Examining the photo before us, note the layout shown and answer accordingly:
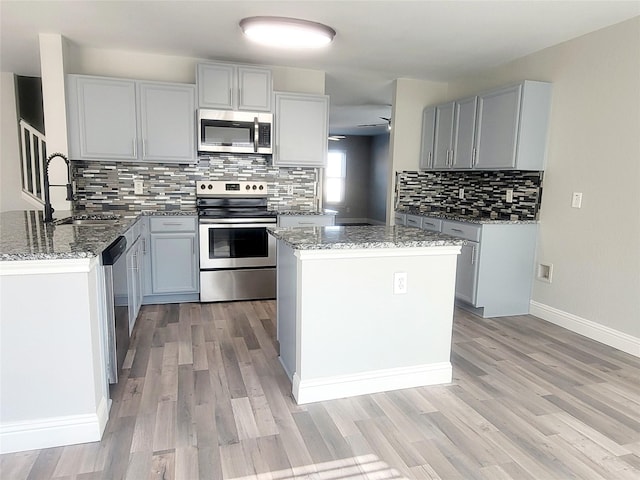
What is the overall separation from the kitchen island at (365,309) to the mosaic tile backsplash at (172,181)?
7.09 ft

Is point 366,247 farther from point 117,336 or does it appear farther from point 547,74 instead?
point 547,74

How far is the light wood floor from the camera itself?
1767 millimetres

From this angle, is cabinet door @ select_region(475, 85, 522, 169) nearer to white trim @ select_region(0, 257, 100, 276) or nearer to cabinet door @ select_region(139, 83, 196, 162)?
cabinet door @ select_region(139, 83, 196, 162)

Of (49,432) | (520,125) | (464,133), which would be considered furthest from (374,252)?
(464,133)

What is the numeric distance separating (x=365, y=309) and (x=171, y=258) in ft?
7.63

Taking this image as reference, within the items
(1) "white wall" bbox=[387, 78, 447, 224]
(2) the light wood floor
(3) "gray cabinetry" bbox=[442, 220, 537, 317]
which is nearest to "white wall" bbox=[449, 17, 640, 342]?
(3) "gray cabinetry" bbox=[442, 220, 537, 317]

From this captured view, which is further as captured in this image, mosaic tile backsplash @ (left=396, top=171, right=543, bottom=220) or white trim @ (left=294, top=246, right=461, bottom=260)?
mosaic tile backsplash @ (left=396, top=171, right=543, bottom=220)

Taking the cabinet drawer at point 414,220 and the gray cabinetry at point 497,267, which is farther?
the cabinet drawer at point 414,220

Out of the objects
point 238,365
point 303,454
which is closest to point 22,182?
point 238,365

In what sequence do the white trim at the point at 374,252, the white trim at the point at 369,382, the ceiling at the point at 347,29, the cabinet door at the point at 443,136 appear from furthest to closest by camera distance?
the cabinet door at the point at 443,136 < the ceiling at the point at 347,29 < the white trim at the point at 369,382 < the white trim at the point at 374,252

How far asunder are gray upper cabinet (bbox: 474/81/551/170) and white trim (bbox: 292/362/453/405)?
207cm

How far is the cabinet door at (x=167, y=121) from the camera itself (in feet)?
13.0

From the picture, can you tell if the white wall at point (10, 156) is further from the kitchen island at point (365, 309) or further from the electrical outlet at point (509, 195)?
the electrical outlet at point (509, 195)

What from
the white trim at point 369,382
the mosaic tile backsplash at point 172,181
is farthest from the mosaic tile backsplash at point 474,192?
the white trim at point 369,382
